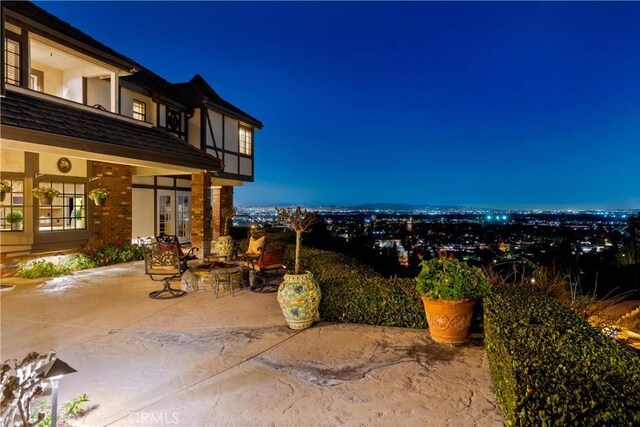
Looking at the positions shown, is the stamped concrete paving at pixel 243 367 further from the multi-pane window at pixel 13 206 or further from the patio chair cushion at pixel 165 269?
the multi-pane window at pixel 13 206

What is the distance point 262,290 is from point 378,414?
4.70 metres

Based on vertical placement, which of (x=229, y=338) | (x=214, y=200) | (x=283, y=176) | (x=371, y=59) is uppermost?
(x=371, y=59)

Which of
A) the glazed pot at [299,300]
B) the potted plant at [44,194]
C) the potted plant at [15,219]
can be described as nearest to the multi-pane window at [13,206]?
the potted plant at [15,219]

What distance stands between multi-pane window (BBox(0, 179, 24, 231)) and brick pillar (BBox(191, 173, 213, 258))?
4222 millimetres

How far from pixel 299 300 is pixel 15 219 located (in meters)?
7.60

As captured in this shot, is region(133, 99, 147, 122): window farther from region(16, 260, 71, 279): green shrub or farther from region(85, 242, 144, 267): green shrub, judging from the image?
region(16, 260, 71, 279): green shrub

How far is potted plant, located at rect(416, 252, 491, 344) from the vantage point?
4254 millimetres

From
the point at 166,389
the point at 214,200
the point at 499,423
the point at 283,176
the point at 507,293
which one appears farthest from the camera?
the point at 283,176

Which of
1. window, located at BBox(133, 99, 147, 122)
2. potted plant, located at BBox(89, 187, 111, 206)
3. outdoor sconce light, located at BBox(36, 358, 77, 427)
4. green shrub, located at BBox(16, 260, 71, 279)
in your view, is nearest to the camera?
outdoor sconce light, located at BBox(36, 358, 77, 427)

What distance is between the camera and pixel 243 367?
3.76 m

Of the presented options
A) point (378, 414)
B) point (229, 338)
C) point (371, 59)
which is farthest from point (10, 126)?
point (371, 59)

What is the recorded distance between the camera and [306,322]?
4957 millimetres

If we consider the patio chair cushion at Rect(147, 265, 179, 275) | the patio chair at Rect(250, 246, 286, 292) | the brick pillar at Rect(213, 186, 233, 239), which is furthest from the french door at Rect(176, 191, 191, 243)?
the patio chair at Rect(250, 246, 286, 292)

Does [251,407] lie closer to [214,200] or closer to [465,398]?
[465,398]
